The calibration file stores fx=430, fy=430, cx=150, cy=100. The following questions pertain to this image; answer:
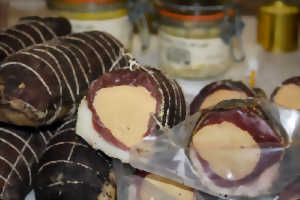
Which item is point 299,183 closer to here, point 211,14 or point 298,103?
point 298,103

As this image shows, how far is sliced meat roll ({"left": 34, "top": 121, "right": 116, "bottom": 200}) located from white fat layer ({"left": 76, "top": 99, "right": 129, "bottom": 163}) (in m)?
0.02

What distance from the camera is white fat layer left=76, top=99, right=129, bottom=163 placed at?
1.94ft

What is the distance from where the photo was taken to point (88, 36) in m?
0.77

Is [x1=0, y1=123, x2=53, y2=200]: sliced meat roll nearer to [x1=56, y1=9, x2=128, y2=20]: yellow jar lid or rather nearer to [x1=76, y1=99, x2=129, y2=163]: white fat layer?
[x1=76, y1=99, x2=129, y2=163]: white fat layer

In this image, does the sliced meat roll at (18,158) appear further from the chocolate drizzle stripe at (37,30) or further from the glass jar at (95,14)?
the glass jar at (95,14)

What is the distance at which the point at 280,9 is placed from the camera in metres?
1.12

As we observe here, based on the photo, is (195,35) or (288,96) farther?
(195,35)

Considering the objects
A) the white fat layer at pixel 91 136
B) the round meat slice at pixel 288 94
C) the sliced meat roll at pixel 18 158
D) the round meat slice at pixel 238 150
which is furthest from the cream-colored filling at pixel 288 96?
the sliced meat roll at pixel 18 158

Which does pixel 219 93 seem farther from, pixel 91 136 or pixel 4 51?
pixel 4 51

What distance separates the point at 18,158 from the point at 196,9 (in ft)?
1.56

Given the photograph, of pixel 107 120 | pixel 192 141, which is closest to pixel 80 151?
pixel 107 120

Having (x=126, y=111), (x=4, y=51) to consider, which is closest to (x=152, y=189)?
(x=126, y=111)

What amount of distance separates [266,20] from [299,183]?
27.3 inches

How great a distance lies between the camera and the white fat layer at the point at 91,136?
1.94ft
